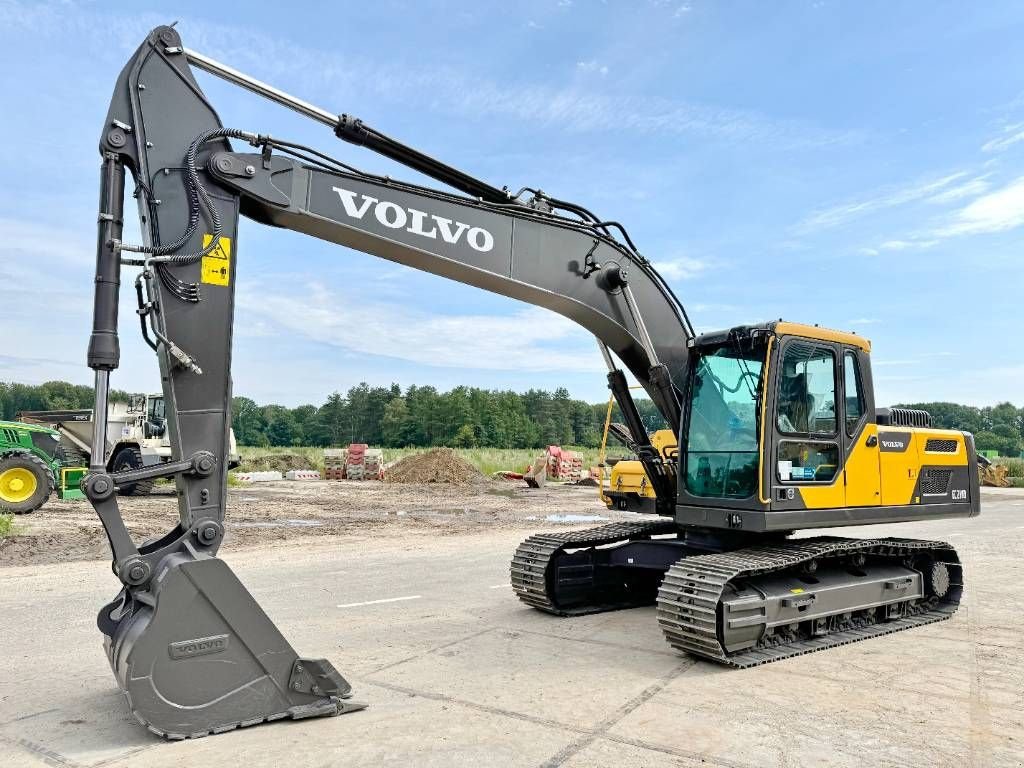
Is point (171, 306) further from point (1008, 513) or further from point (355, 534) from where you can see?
point (1008, 513)

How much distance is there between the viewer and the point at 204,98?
5527 mm

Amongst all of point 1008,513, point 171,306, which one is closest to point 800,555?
point 171,306

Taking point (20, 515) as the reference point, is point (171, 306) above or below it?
above

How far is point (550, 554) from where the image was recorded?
8.43 metres

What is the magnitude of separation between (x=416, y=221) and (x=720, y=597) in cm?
375

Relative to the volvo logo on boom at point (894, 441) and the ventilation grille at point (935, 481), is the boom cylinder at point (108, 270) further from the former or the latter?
the ventilation grille at point (935, 481)

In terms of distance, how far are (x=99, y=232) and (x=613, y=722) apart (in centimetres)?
441

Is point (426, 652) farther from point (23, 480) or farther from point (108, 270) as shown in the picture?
point (23, 480)

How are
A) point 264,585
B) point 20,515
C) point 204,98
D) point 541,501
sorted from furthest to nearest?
point 541,501 → point 20,515 → point 264,585 → point 204,98

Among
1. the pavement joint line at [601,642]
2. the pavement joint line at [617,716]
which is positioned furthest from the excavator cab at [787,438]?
the pavement joint line at [617,716]

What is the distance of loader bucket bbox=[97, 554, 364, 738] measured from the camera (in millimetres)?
4633

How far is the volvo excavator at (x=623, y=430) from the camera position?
494 centimetres

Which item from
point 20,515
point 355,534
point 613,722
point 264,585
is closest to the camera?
point 613,722

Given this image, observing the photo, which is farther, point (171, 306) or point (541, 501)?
point (541, 501)
